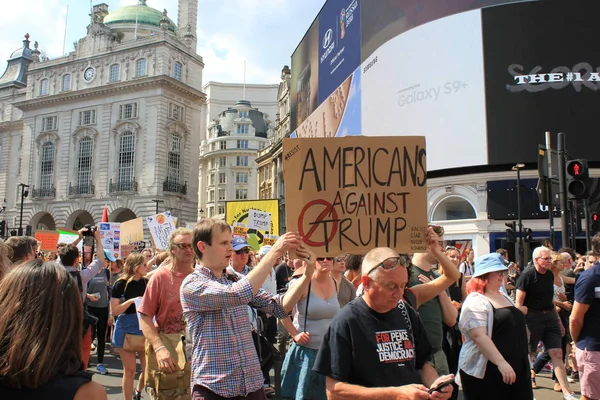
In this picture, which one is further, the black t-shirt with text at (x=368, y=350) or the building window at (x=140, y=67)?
the building window at (x=140, y=67)

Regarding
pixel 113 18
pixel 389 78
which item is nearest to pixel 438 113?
pixel 389 78

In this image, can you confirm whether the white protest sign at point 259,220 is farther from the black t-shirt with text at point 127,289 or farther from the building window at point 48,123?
the building window at point 48,123

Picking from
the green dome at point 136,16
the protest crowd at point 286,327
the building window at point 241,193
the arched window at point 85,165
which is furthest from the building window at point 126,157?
the protest crowd at point 286,327

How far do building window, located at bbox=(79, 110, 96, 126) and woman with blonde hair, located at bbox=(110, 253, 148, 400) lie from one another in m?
48.2

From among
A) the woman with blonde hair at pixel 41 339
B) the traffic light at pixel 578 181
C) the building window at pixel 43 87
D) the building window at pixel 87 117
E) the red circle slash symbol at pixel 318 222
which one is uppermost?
the building window at pixel 43 87

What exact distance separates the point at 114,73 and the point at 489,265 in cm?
5138

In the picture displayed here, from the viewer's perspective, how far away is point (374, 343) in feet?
9.66

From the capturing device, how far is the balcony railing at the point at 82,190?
50.1 metres

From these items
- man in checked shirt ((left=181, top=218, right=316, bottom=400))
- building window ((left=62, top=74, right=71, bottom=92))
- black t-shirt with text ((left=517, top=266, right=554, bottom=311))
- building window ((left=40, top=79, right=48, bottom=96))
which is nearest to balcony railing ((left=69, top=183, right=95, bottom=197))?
building window ((left=62, top=74, right=71, bottom=92))

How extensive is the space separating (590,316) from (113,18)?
205ft

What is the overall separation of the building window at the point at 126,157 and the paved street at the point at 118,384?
40.9m

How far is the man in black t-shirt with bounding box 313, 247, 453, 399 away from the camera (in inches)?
115

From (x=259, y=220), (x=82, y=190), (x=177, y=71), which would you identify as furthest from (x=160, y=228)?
(x=82, y=190)

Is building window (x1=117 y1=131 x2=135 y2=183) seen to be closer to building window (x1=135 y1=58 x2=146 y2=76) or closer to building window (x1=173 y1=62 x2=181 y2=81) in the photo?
building window (x1=135 y1=58 x2=146 y2=76)
